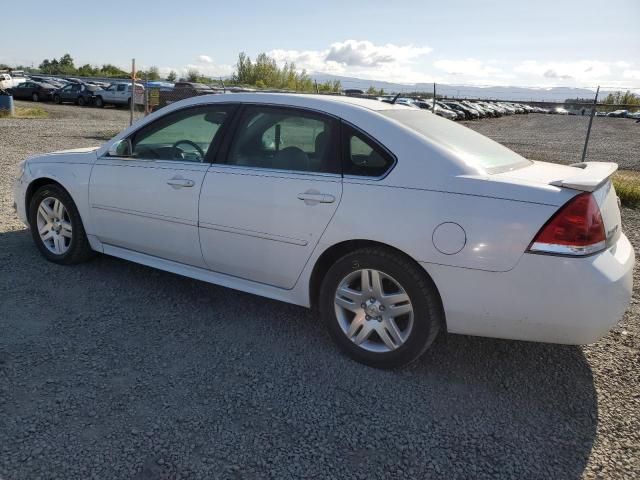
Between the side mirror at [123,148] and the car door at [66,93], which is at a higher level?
the car door at [66,93]

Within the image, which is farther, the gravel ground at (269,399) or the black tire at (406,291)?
the black tire at (406,291)

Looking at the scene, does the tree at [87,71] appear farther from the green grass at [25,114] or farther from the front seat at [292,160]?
the front seat at [292,160]

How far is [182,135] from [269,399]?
7.14 feet

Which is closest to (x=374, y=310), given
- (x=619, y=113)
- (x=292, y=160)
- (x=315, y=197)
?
(x=315, y=197)

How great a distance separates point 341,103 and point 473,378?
187 cm

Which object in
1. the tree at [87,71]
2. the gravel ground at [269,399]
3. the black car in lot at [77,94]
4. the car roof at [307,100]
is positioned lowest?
the gravel ground at [269,399]

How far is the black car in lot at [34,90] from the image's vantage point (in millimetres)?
35281

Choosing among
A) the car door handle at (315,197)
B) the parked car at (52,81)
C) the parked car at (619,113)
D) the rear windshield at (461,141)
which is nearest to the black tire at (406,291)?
the car door handle at (315,197)

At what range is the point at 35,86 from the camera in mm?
35312

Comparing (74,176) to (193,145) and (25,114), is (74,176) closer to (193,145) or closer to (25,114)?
(193,145)

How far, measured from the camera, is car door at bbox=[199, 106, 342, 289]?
3215 mm

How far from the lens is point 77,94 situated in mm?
34250

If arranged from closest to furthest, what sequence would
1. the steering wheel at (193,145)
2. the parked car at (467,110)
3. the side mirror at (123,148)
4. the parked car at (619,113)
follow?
the steering wheel at (193,145) < the side mirror at (123,148) < the parked car at (467,110) < the parked car at (619,113)

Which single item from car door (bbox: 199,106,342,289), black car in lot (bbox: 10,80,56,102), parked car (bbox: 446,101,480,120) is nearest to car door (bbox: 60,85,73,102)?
black car in lot (bbox: 10,80,56,102)
